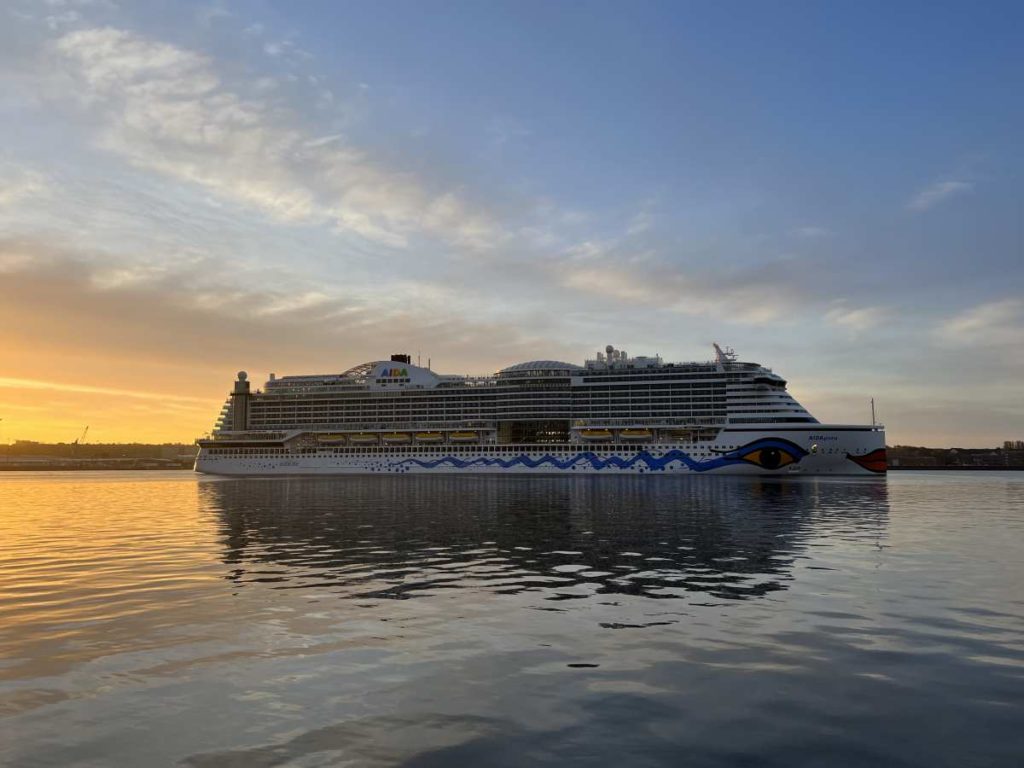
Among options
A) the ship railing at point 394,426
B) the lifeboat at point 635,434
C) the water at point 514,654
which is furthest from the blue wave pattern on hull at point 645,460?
the water at point 514,654

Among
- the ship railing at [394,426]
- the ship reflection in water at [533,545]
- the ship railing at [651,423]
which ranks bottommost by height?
the ship reflection in water at [533,545]

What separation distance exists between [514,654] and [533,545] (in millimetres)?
16673

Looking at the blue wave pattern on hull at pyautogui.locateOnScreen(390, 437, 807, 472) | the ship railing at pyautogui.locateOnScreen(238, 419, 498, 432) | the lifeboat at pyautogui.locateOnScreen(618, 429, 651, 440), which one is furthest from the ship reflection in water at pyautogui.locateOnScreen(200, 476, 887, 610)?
the ship railing at pyautogui.locateOnScreen(238, 419, 498, 432)

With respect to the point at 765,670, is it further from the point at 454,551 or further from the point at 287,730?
the point at 454,551

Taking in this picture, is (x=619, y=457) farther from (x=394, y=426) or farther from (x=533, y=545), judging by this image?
(x=533, y=545)

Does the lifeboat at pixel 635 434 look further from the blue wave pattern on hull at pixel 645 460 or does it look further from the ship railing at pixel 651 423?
the blue wave pattern on hull at pixel 645 460

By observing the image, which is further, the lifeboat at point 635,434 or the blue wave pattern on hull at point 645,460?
the lifeboat at point 635,434

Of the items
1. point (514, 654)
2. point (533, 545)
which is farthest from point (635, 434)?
point (514, 654)

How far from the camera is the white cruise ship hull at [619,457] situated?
113 metres

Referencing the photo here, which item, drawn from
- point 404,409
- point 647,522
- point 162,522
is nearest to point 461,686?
point 647,522

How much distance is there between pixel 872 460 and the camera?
11288 centimetres

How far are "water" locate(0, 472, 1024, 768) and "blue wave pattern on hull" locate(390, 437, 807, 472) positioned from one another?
86761mm

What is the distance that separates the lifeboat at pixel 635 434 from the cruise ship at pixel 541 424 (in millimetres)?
259

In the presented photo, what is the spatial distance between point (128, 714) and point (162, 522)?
35.5m
